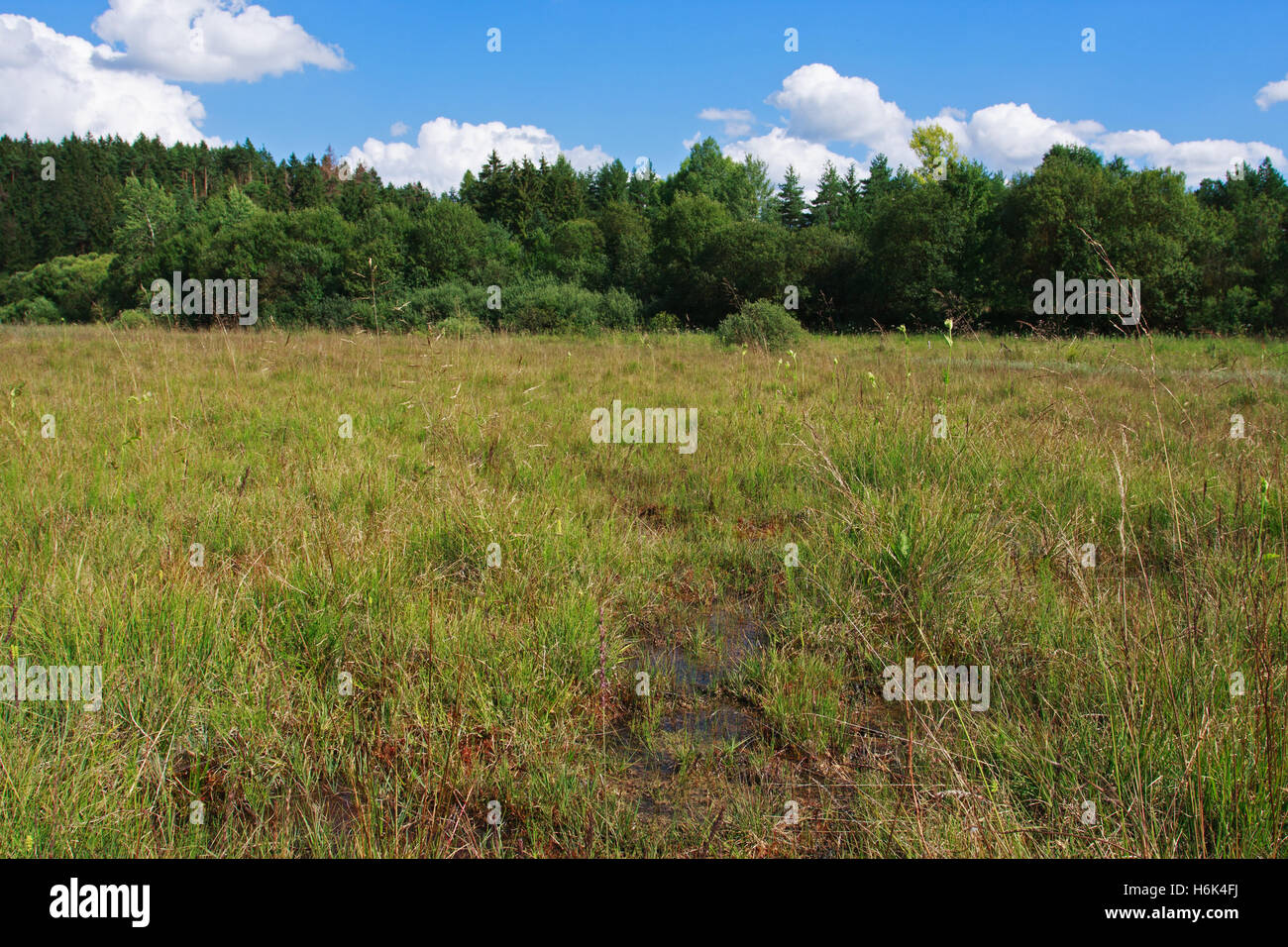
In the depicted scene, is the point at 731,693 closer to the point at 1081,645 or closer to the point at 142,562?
the point at 1081,645

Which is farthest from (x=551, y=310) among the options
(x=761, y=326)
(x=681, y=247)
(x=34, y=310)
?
(x=34, y=310)

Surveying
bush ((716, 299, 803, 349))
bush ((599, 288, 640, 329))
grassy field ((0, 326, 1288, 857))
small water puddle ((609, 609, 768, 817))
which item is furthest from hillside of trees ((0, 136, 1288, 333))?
small water puddle ((609, 609, 768, 817))

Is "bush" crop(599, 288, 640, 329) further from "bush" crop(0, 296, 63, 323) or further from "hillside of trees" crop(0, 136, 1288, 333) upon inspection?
"bush" crop(0, 296, 63, 323)

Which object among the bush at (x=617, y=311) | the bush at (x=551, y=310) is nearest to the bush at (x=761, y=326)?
the bush at (x=551, y=310)

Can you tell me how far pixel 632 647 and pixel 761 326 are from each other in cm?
1395

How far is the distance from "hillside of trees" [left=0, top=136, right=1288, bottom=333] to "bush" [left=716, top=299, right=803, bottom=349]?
46.8 inches

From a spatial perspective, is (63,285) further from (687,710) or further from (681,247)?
(687,710)

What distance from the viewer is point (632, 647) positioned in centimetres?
262

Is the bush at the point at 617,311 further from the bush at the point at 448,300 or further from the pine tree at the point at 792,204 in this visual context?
the pine tree at the point at 792,204

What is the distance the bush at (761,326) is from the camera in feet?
48.9

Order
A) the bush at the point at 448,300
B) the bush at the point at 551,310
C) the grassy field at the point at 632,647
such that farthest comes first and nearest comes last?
1. the bush at the point at 448,300
2. the bush at the point at 551,310
3. the grassy field at the point at 632,647

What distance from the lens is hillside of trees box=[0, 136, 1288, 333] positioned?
23922mm

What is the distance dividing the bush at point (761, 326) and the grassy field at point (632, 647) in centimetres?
1048
